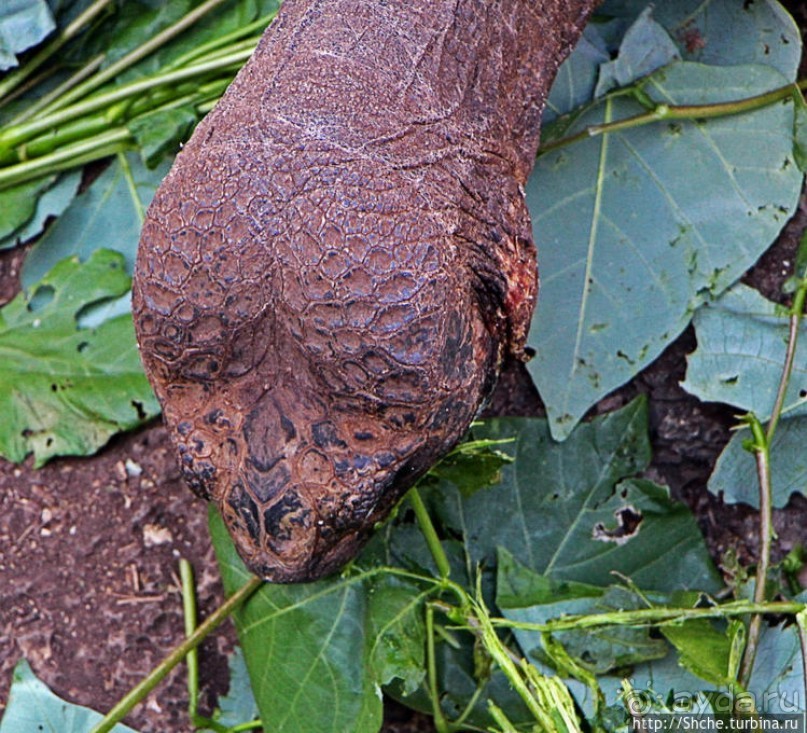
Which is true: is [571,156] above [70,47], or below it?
below

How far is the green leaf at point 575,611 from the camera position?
1.45 m

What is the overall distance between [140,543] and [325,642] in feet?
1.25

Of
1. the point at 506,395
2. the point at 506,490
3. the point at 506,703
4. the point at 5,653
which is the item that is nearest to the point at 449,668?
the point at 506,703

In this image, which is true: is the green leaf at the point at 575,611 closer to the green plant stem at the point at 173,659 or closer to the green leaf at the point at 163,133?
the green plant stem at the point at 173,659

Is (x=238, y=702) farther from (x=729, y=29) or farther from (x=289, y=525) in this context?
(x=729, y=29)

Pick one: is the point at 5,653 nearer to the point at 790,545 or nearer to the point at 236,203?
the point at 236,203

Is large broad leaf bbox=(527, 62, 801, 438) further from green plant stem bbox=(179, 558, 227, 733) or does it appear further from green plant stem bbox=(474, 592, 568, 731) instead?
green plant stem bbox=(179, 558, 227, 733)

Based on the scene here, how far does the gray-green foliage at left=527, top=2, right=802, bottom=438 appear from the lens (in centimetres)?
160

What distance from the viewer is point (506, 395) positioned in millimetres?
1661

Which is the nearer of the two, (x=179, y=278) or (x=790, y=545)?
(x=179, y=278)

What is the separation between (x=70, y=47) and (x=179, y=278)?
0.99m

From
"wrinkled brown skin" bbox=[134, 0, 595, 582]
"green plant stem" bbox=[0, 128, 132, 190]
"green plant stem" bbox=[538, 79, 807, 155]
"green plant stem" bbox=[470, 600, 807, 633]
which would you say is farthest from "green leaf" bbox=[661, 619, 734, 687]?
"green plant stem" bbox=[0, 128, 132, 190]

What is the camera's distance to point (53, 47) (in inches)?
72.4

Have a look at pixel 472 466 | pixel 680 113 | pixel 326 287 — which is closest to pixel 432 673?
pixel 472 466
